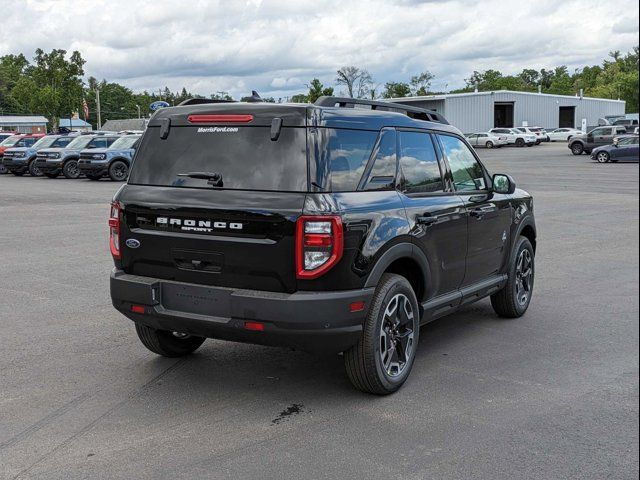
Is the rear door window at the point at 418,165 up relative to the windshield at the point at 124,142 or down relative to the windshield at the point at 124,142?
down

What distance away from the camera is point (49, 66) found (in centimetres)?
5925

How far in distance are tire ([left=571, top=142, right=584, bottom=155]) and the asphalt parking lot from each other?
4049 cm

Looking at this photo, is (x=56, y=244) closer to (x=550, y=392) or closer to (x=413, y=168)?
(x=413, y=168)

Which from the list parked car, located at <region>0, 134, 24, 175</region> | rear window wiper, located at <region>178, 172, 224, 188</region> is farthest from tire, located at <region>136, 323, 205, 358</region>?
parked car, located at <region>0, 134, 24, 175</region>

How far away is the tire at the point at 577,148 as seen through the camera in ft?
149

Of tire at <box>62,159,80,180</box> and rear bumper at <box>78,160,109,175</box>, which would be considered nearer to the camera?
rear bumper at <box>78,160,109,175</box>

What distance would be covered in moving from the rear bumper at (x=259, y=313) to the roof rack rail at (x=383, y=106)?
1371 mm

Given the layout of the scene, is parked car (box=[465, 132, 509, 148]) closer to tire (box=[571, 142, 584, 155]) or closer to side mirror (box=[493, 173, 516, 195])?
tire (box=[571, 142, 584, 155])

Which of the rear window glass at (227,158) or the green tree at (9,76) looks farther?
the green tree at (9,76)

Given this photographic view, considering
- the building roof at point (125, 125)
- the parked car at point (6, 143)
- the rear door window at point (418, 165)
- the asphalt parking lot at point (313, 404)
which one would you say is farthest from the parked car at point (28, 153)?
the building roof at point (125, 125)

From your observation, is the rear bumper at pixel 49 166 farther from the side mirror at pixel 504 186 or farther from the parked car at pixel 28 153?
the side mirror at pixel 504 186

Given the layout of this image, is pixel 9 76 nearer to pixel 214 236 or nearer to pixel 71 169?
pixel 71 169

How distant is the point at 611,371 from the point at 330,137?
2648 mm

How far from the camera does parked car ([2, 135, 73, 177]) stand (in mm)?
31720
